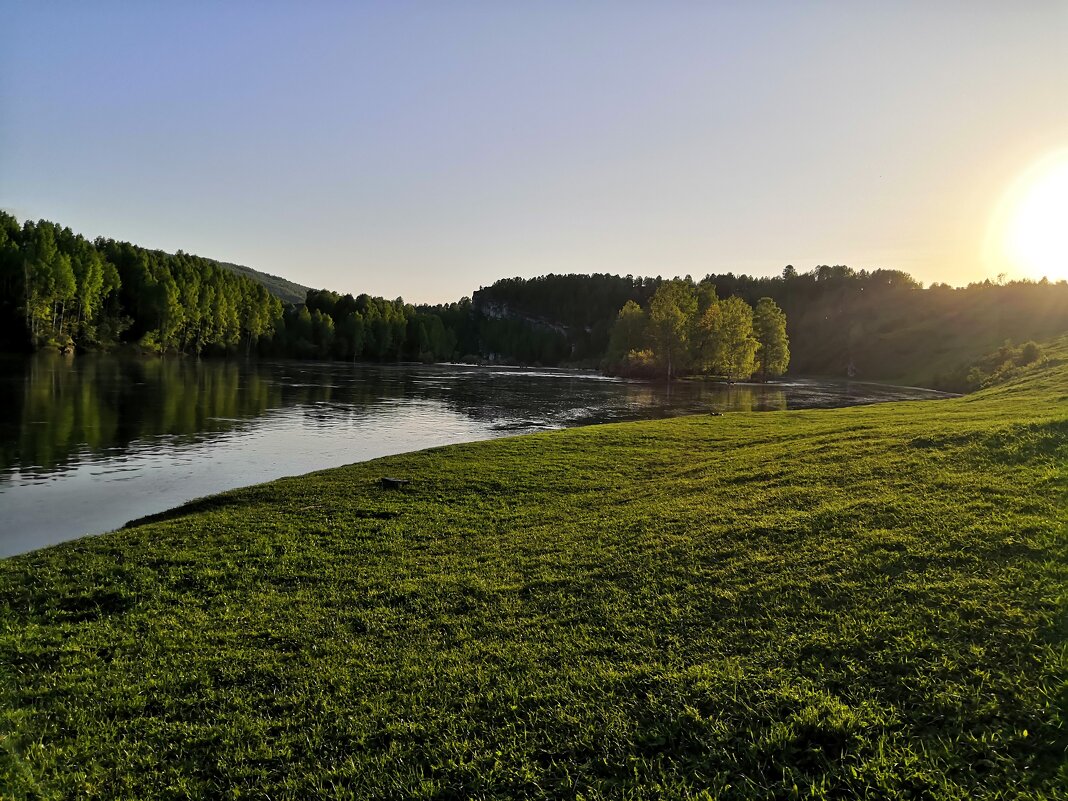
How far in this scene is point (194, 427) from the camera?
3700cm

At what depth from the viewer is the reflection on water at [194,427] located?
67.8ft

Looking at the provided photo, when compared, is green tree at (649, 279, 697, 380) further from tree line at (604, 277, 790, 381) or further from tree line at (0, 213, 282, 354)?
tree line at (0, 213, 282, 354)

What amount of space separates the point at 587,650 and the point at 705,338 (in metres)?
100

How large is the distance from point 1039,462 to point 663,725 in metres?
11.5

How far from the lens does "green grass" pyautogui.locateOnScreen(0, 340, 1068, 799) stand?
5.91 meters

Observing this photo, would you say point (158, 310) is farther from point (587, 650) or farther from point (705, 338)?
point (587, 650)

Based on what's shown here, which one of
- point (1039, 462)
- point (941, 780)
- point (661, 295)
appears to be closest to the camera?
point (941, 780)

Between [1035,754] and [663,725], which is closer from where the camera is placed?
[1035,754]

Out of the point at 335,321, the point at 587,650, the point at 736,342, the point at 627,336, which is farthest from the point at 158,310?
the point at 587,650

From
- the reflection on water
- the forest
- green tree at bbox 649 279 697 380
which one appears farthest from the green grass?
the forest

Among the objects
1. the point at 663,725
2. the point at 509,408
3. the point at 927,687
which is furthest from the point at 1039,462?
the point at 509,408

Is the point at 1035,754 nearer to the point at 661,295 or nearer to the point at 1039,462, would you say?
the point at 1039,462

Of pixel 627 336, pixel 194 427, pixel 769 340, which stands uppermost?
pixel 627 336

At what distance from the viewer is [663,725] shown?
646cm
